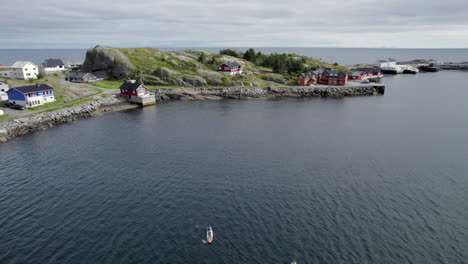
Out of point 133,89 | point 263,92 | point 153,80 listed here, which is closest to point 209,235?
point 133,89

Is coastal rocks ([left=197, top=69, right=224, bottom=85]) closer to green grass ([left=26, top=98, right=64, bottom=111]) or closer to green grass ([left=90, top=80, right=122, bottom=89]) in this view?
green grass ([left=90, top=80, right=122, bottom=89])

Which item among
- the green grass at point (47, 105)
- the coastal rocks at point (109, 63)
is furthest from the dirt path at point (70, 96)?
the coastal rocks at point (109, 63)

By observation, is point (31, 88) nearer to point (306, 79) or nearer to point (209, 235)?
point (209, 235)

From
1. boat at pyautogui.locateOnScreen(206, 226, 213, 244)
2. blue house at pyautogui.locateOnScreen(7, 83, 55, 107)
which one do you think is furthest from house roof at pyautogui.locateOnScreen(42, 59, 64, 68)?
boat at pyautogui.locateOnScreen(206, 226, 213, 244)

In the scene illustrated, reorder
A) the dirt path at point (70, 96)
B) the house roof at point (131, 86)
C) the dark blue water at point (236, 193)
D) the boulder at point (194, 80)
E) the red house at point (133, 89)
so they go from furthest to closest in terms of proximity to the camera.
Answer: the boulder at point (194, 80)
the red house at point (133, 89)
the house roof at point (131, 86)
the dirt path at point (70, 96)
the dark blue water at point (236, 193)

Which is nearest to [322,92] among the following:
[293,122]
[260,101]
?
[260,101]

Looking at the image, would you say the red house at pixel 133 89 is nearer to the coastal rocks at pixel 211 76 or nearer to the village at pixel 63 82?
the village at pixel 63 82
